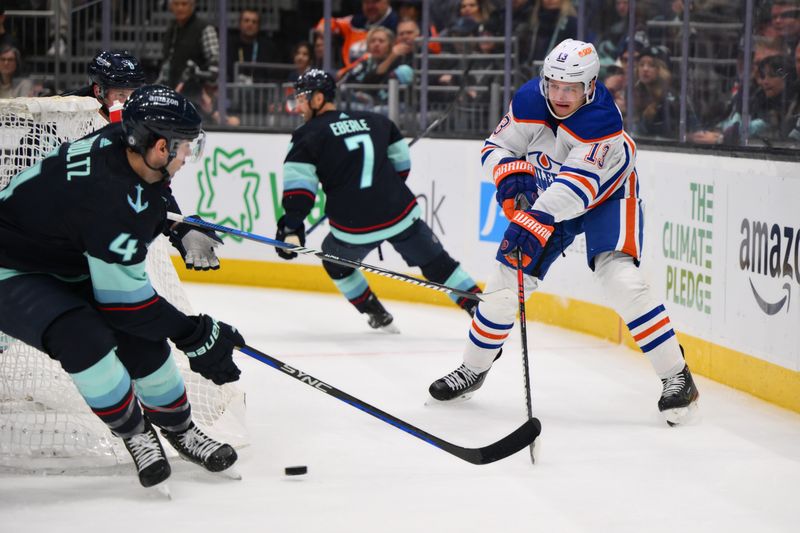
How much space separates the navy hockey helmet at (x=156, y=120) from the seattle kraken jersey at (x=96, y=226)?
0.06m

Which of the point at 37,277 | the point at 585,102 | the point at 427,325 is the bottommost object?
the point at 427,325

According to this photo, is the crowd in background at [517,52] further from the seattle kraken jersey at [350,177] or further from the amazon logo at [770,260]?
the seattle kraken jersey at [350,177]

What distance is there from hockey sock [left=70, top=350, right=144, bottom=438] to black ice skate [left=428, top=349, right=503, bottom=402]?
129 centimetres

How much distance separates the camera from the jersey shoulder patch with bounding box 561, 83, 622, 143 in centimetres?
354

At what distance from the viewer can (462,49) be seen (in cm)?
666

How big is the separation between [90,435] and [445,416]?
1.17 m

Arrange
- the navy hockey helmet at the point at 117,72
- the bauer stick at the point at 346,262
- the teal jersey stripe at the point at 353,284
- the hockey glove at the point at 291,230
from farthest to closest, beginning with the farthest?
the teal jersey stripe at the point at 353,284
the hockey glove at the point at 291,230
the navy hockey helmet at the point at 117,72
the bauer stick at the point at 346,262

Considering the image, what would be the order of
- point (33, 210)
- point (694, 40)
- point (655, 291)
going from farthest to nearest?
point (694, 40)
point (655, 291)
point (33, 210)

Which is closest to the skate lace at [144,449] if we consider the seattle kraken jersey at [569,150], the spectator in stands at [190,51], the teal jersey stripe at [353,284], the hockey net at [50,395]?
the hockey net at [50,395]

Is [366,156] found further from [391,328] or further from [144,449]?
[144,449]

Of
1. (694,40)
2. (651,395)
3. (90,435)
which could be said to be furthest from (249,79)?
(90,435)

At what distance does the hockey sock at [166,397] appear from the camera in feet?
9.61

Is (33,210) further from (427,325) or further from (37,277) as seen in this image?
(427,325)

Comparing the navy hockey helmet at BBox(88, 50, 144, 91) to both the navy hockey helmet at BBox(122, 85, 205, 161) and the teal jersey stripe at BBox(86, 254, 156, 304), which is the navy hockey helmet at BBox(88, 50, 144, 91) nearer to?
the navy hockey helmet at BBox(122, 85, 205, 161)
